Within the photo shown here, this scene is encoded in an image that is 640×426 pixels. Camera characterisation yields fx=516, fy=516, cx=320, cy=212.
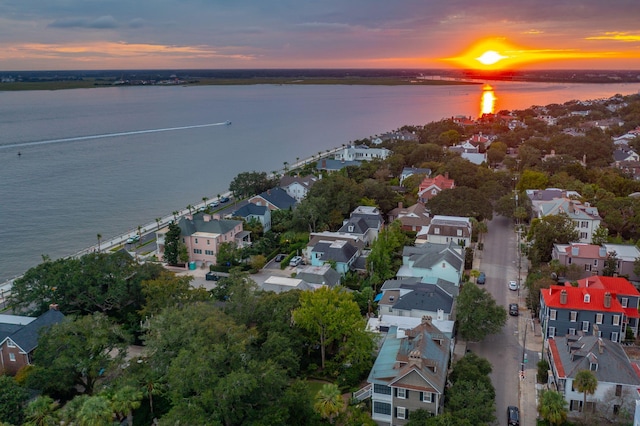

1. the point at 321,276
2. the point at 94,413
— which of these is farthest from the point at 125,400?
the point at 321,276

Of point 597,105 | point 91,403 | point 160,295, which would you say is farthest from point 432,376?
point 597,105

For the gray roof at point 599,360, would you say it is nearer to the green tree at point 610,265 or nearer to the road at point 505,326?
the road at point 505,326

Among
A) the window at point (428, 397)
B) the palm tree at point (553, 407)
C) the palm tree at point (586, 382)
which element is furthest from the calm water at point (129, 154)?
the palm tree at point (586, 382)

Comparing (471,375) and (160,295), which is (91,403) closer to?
(160,295)

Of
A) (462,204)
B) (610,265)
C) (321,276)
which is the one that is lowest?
(321,276)

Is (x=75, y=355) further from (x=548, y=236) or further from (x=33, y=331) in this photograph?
(x=548, y=236)
